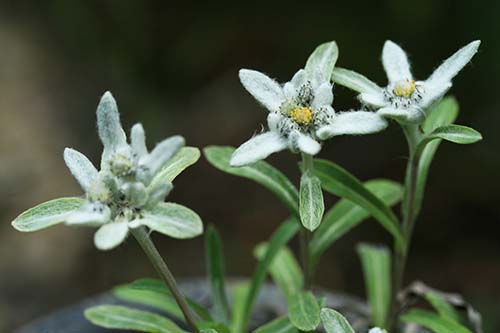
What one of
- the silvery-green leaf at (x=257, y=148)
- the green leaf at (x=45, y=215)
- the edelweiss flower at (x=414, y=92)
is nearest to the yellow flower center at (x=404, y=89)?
the edelweiss flower at (x=414, y=92)

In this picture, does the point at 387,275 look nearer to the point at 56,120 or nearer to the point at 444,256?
the point at 444,256

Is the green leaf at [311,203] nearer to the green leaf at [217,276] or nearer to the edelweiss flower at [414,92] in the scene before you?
the edelweiss flower at [414,92]

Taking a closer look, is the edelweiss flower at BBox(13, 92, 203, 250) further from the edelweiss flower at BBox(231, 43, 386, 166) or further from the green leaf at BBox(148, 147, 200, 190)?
the edelweiss flower at BBox(231, 43, 386, 166)

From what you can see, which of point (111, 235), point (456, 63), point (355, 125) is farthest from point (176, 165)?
point (456, 63)

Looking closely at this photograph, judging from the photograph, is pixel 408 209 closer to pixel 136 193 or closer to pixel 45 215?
pixel 136 193

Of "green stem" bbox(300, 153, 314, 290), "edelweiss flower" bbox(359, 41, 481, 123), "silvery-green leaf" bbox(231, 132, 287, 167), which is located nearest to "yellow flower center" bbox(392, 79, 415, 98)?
"edelweiss flower" bbox(359, 41, 481, 123)

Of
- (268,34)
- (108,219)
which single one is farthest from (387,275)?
(268,34)
